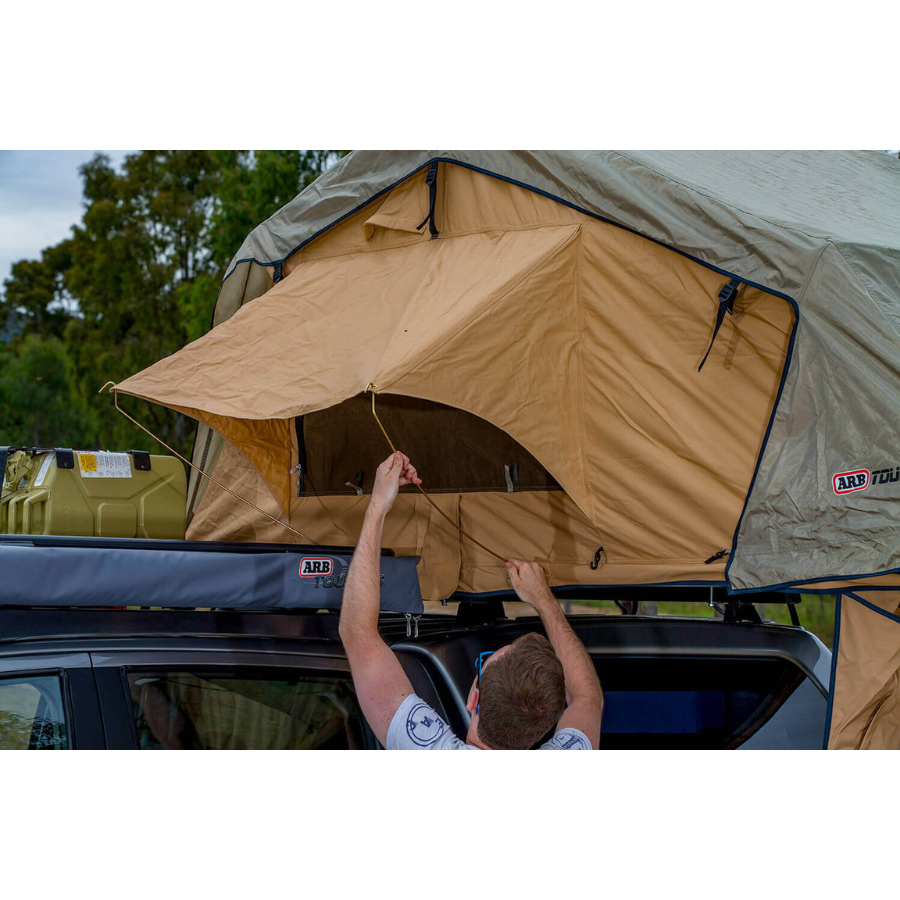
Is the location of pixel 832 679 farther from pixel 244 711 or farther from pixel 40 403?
pixel 40 403

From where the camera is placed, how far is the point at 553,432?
10.3 ft

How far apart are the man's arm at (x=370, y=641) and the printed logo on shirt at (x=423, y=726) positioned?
0.06 meters

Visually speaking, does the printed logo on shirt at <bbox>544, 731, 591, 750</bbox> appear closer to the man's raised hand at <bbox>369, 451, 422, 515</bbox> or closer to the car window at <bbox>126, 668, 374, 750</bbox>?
the car window at <bbox>126, 668, 374, 750</bbox>

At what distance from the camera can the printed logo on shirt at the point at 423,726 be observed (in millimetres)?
2576

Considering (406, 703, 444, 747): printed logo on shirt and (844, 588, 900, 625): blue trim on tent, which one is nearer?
(406, 703, 444, 747): printed logo on shirt

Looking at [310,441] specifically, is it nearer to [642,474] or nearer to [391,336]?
[391,336]

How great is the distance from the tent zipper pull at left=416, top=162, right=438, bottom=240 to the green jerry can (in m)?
1.58

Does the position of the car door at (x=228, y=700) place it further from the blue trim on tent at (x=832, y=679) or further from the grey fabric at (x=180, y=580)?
the blue trim on tent at (x=832, y=679)

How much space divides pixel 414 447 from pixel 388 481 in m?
1.10

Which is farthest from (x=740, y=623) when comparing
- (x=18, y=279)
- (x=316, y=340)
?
(x=18, y=279)

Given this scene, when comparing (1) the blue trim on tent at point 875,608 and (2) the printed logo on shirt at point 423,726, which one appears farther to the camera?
(1) the blue trim on tent at point 875,608

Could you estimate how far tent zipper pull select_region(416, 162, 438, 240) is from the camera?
3467 millimetres

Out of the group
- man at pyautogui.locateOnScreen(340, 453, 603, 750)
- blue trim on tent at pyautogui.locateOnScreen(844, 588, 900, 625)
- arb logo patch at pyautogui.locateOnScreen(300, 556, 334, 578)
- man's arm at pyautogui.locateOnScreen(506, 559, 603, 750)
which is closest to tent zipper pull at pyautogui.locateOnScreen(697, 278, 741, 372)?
blue trim on tent at pyautogui.locateOnScreen(844, 588, 900, 625)

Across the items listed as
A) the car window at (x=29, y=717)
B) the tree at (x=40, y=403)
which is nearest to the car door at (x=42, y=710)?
the car window at (x=29, y=717)
